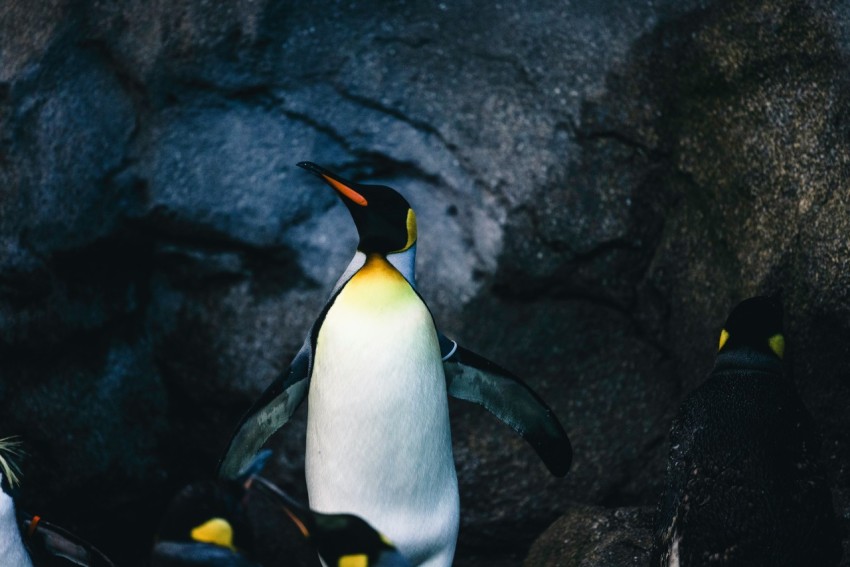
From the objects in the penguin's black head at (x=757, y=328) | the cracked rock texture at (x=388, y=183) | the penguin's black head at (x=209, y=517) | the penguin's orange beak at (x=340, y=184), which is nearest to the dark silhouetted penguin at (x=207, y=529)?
the penguin's black head at (x=209, y=517)

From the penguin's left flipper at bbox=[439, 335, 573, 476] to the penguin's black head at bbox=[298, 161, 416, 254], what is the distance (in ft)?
0.95

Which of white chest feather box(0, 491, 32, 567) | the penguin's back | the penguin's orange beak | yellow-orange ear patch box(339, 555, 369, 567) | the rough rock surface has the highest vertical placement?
the penguin's orange beak

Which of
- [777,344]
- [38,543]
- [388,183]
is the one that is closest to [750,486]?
[777,344]

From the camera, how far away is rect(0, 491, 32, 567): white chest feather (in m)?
2.54

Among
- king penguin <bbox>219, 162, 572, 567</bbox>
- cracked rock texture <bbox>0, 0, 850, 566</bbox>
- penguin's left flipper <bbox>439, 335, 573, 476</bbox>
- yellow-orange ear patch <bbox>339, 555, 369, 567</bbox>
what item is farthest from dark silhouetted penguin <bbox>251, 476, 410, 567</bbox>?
cracked rock texture <bbox>0, 0, 850, 566</bbox>

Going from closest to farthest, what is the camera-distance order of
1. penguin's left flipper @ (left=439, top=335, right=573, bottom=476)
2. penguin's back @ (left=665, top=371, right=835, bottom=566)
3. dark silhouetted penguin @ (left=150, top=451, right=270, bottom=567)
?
dark silhouetted penguin @ (left=150, top=451, right=270, bottom=567) → penguin's back @ (left=665, top=371, right=835, bottom=566) → penguin's left flipper @ (left=439, top=335, right=573, bottom=476)

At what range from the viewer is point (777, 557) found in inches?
83.7

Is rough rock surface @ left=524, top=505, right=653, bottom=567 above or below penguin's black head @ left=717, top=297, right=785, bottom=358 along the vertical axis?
below

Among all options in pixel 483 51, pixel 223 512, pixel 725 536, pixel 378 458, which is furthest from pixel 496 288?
pixel 223 512

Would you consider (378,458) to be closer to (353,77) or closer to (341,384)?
(341,384)

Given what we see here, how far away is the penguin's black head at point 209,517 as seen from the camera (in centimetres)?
187

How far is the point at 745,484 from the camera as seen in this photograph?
2.17 meters

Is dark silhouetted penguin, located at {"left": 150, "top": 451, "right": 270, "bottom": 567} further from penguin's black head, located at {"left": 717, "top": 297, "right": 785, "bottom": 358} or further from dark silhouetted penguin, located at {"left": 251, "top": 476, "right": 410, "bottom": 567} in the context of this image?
penguin's black head, located at {"left": 717, "top": 297, "right": 785, "bottom": 358}

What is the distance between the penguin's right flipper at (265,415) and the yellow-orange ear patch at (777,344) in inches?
41.9
